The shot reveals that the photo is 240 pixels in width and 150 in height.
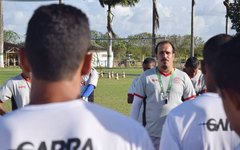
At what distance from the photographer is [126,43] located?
10788 centimetres

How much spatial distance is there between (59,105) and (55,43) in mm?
280

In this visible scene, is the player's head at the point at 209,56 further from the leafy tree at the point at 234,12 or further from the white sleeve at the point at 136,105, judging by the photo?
the leafy tree at the point at 234,12

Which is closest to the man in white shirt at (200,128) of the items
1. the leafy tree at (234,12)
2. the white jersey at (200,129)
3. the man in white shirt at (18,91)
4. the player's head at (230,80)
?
the white jersey at (200,129)

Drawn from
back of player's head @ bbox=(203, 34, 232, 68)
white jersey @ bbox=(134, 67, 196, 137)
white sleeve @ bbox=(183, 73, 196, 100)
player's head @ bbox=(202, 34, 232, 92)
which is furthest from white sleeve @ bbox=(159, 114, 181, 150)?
white sleeve @ bbox=(183, 73, 196, 100)

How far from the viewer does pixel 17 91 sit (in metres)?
7.48

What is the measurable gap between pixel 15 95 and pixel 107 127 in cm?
538

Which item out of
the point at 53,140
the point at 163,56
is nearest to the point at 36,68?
the point at 53,140

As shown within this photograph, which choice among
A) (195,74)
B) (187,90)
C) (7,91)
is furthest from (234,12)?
(7,91)

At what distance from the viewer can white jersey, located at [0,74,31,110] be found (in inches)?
293

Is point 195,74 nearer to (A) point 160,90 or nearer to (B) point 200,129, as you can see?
(A) point 160,90

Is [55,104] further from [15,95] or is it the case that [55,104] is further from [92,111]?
[15,95]

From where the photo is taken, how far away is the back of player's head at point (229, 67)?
210 centimetres

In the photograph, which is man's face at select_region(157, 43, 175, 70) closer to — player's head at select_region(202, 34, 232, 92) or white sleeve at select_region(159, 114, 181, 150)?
player's head at select_region(202, 34, 232, 92)

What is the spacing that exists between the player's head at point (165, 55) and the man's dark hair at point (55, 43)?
5241 millimetres
